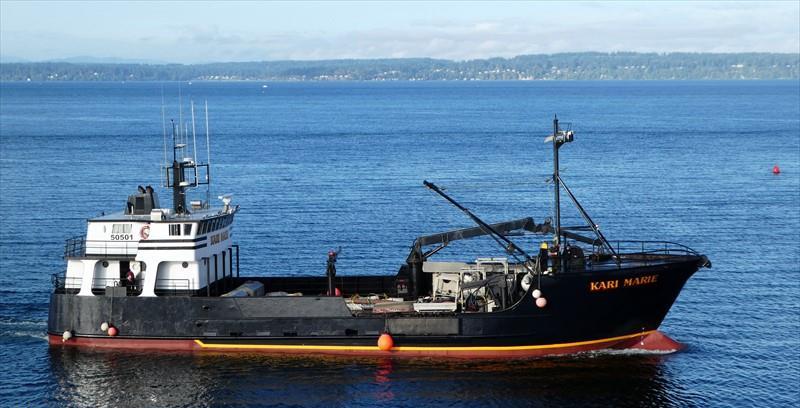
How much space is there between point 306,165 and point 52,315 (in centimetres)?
6000

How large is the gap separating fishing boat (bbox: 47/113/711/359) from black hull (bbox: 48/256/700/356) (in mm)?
35

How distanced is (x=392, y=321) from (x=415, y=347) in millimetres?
1185

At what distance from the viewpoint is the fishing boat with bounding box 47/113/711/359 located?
37219 millimetres

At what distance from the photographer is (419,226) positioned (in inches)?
2532

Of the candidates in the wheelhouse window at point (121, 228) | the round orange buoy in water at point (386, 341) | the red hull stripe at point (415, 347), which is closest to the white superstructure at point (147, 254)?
the wheelhouse window at point (121, 228)

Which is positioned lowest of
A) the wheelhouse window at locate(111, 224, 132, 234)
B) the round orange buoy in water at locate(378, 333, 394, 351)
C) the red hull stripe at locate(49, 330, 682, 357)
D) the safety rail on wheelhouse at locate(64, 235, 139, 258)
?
the red hull stripe at locate(49, 330, 682, 357)

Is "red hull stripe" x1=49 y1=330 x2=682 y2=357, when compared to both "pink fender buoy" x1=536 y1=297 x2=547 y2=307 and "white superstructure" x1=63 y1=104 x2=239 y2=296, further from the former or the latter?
"white superstructure" x1=63 y1=104 x2=239 y2=296

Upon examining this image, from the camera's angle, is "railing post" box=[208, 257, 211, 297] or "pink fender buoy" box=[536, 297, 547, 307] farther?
"railing post" box=[208, 257, 211, 297]

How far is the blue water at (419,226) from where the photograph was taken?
35.3 meters

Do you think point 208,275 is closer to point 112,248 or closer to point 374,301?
point 112,248

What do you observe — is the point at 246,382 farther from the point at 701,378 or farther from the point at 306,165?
the point at 306,165

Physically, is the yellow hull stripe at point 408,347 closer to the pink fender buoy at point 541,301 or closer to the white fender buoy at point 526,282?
the pink fender buoy at point 541,301

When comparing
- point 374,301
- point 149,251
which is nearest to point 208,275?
point 149,251

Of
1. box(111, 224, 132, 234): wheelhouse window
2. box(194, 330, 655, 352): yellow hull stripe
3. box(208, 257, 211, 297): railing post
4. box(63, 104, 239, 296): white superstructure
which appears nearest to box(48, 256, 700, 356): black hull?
box(194, 330, 655, 352): yellow hull stripe
